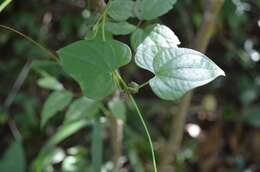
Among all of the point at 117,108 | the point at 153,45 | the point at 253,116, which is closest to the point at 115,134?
the point at 117,108

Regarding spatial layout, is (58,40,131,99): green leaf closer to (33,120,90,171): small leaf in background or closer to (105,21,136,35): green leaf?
(105,21,136,35): green leaf

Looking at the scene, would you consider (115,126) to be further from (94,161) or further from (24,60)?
A: (24,60)

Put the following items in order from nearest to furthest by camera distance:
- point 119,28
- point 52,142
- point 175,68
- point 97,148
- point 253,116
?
point 175,68 → point 119,28 → point 97,148 → point 52,142 → point 253,116

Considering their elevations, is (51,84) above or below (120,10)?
below

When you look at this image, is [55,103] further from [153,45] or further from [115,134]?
[153,45]

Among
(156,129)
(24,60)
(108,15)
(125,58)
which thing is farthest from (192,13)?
(125,58)

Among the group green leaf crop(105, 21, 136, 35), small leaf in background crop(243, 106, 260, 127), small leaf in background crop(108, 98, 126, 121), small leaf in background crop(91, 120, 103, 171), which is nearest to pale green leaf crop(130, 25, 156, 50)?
green leaf crop(105, 21, 136, 35)

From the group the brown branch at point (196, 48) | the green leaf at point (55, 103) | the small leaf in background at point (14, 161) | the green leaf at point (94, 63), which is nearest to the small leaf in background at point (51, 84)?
the green leaf at point (55, 103)

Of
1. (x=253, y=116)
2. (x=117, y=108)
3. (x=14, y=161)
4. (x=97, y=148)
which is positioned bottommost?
(x=253, y=116)
